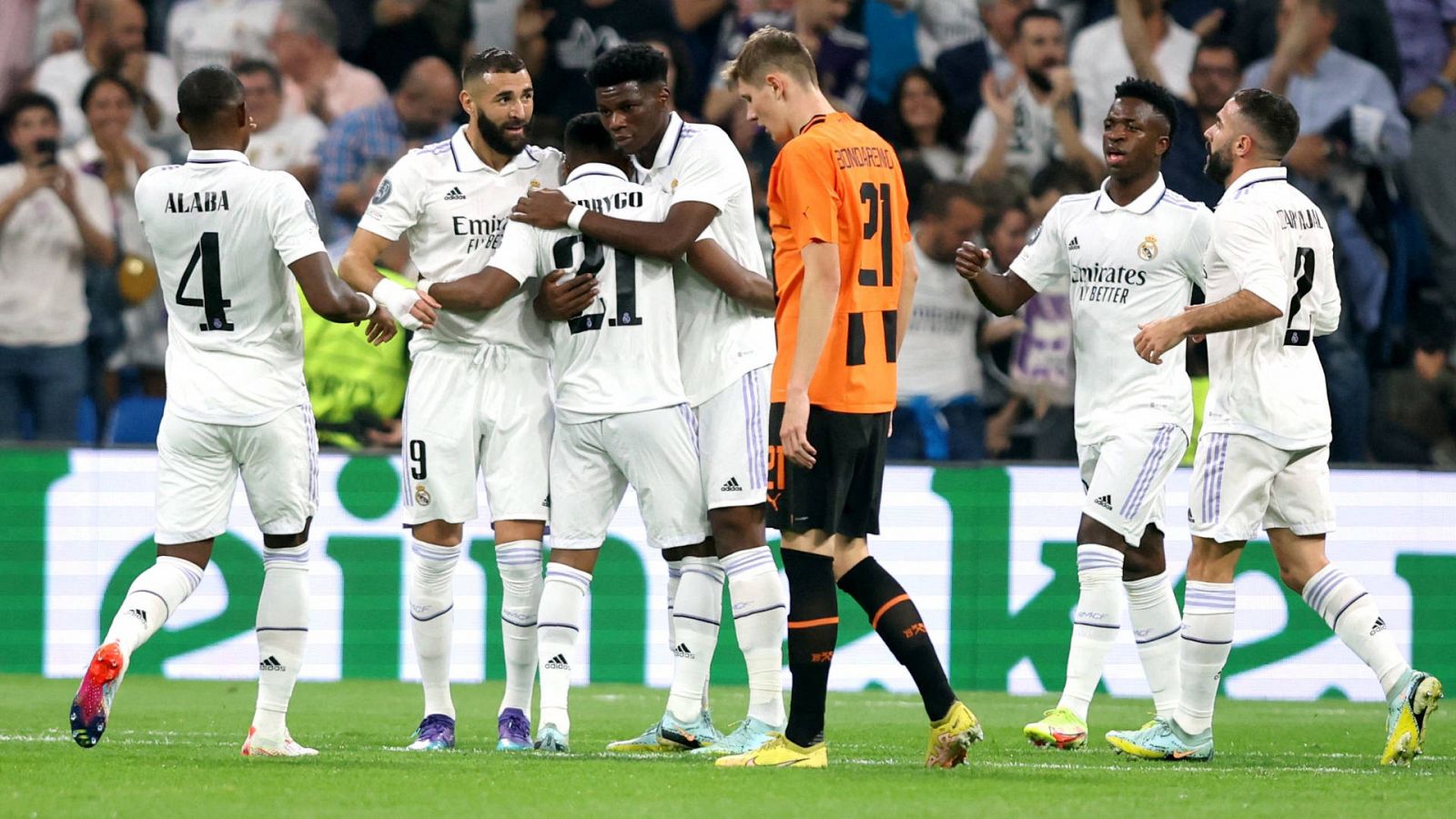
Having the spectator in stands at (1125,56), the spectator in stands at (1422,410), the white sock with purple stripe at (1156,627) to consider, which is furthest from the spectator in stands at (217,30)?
the spectator in stands at (1422,410)

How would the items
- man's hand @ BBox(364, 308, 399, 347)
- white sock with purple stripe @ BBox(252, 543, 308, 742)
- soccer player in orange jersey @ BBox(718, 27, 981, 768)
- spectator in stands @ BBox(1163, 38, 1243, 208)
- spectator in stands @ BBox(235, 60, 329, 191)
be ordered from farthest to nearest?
1. spectator in stands @ BBox(235, 60, 329, 191)
2. spectator in stands @ BBox(1163, 38, 1243, 208)
3. man's hand @ BBox(364, 308, 399, 347)
4. white sock with purple stripe @ BBox(252, 543, 308, 742)
5. soccer player in orange jersey @ BBox(718, 27, 981, 768)

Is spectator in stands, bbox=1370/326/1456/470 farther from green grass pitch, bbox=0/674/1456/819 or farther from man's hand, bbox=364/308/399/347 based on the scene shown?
man's hand, bbox=364/308/399/347

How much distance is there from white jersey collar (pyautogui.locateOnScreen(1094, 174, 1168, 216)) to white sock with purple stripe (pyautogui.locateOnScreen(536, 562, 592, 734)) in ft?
8.78

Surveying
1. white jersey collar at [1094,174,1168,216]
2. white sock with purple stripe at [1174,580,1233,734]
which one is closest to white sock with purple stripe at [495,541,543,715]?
white sock with purple stripe at [1174,580,1233,734]

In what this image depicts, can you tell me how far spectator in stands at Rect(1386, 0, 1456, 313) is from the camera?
39.9 feet

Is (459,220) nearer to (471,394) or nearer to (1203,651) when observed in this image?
(471,394)

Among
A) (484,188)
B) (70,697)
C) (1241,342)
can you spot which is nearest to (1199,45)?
(1241,342)

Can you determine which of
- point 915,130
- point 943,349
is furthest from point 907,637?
point 915,130

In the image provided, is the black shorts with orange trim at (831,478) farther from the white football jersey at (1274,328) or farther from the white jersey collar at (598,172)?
the white football jersey at (1274,328)

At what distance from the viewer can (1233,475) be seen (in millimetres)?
6875

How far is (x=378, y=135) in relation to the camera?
12.1 meters

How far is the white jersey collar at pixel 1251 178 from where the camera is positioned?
22.6 feet

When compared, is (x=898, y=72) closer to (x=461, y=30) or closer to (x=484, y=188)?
(x=461, y=30)

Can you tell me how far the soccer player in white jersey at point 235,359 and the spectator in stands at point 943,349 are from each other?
218 inches
